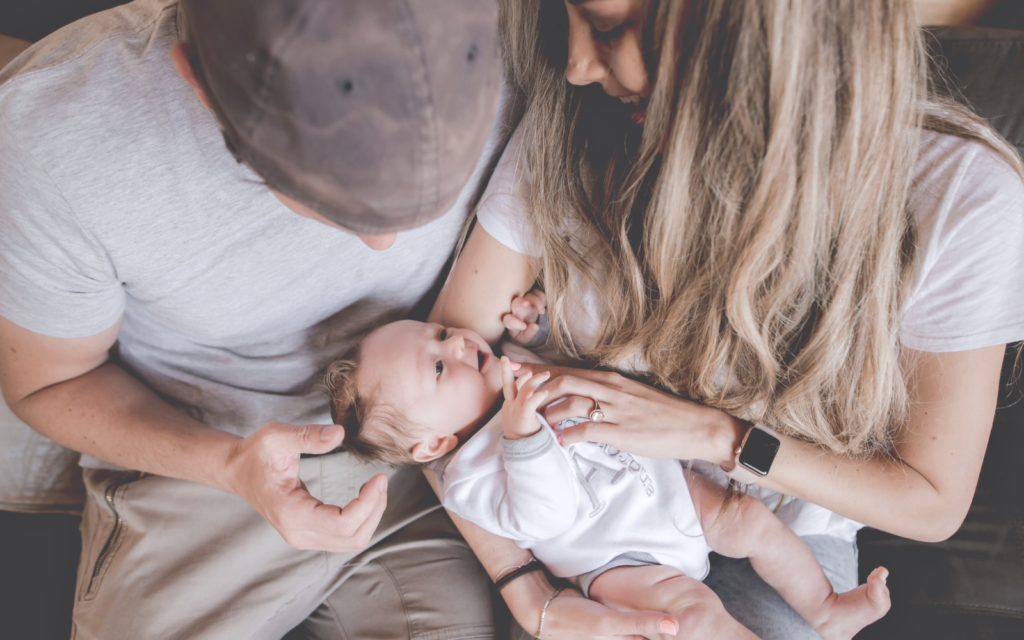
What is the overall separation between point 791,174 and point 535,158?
49 centimetres

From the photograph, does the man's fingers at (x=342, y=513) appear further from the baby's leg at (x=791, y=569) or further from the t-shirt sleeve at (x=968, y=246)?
the t-shirt sleeve at (x=968, y=246)

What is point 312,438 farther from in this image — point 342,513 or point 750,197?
point 750,197

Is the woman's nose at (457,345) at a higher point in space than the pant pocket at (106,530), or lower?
higher

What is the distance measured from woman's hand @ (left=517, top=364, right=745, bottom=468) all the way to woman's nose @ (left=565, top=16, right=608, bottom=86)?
1.86 ft

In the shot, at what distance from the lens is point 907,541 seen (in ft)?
4.53

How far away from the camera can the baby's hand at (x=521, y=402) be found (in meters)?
1.09

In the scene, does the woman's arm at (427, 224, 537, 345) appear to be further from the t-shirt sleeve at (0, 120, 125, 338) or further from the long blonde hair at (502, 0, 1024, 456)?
the t-shirt sleeve at (0, 120, 125, 338)

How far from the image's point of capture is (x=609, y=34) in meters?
0.89

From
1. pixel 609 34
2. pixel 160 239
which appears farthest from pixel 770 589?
pixel 160 239

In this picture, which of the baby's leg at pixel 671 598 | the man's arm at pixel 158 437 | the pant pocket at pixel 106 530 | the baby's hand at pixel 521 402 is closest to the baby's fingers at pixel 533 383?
the baby's hand at pixel 521 402

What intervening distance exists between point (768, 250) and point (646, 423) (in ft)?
1.34

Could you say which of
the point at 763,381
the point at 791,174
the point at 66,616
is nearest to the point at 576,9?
the point at 791,174

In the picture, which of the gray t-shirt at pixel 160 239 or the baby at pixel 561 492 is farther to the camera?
the baby at pixel 561 492

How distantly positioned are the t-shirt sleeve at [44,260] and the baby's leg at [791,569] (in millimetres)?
1328
